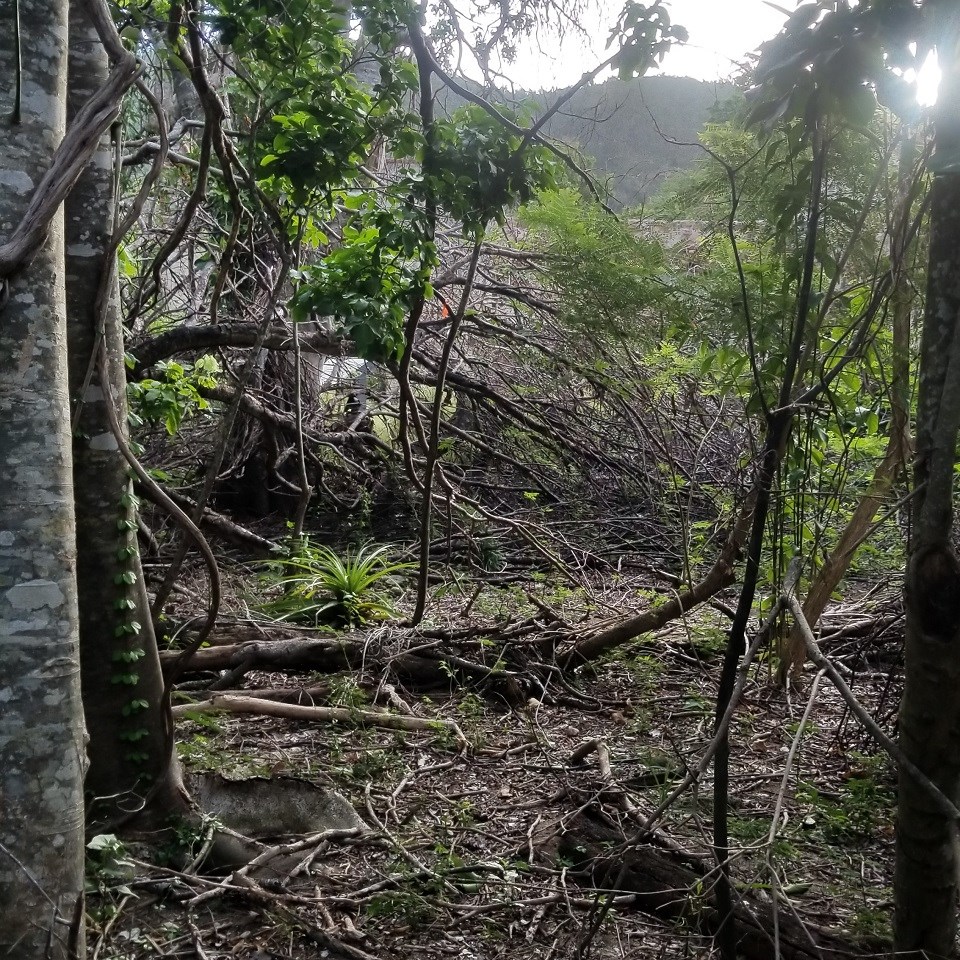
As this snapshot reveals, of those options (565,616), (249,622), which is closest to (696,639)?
(565,616)

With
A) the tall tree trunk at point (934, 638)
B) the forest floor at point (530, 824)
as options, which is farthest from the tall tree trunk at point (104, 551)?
the tall tree trunk at point (934, 638)

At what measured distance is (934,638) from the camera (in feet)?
6.70

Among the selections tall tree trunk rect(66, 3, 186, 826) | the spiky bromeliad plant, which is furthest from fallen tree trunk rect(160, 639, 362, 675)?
tall tree trunk rect(66, 3, 186, 826)

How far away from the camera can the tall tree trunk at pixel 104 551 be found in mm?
2961

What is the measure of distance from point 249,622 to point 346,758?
63.4 inches

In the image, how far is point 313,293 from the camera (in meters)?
3.49

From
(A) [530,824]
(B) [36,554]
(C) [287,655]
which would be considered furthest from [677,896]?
(C) [287,655]

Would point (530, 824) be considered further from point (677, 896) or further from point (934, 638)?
point (934, 638)

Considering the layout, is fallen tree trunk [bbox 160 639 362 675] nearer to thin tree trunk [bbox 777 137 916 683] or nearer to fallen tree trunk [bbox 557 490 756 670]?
fallen tree trunk [bbox 557 490 756 670]

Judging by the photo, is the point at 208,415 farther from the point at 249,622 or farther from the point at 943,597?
the point at 943,597

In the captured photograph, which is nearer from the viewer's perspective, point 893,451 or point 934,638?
point 934,638

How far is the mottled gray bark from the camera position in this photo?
1771 millimetres

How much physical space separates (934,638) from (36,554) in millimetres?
2001

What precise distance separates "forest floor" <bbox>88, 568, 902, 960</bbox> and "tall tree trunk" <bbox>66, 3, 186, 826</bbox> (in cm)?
26
